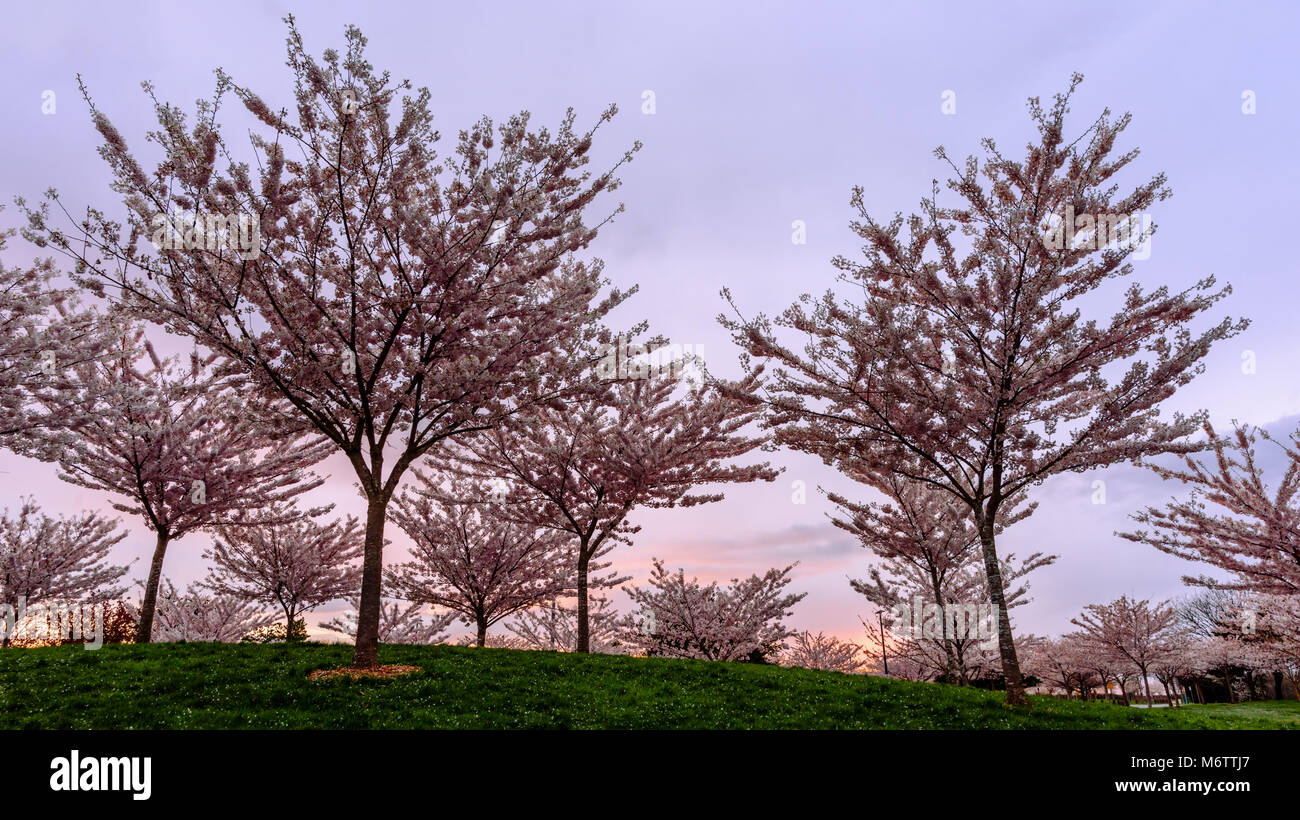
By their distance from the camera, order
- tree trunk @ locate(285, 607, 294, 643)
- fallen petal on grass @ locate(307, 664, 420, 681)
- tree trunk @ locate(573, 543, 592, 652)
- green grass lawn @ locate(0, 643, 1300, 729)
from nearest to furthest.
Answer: green grass lawn @ locate(0, 643, 1300, 729)
fallen petal on grass @ locate(307, 664, 420, 681)
tree trunk @ locate(573, 543, 592, 652)
tree trunk @ locate(285, 607, 294, 643)

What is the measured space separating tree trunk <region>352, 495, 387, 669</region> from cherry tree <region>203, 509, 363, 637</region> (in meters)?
14.9

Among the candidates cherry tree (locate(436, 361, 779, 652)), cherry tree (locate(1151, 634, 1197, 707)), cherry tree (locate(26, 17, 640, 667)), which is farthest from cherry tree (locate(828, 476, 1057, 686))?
cherry tree (locate(1151, 634, 1197, 707))

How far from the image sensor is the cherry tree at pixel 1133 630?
1304 inches

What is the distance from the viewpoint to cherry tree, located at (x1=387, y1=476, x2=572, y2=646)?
74.3ft

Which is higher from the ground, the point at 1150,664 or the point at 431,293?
the point at 431,293

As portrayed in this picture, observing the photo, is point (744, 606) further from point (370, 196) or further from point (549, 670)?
point (370, 196)

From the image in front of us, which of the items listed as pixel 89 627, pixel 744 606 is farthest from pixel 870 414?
pixel 89 627

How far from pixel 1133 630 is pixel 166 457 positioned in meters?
43.3

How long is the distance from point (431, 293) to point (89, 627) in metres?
24.5

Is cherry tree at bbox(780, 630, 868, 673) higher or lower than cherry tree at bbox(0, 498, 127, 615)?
lower

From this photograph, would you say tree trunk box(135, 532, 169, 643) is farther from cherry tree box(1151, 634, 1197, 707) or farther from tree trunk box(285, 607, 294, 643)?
cherry tree box(1151, 634, 1197, 707)

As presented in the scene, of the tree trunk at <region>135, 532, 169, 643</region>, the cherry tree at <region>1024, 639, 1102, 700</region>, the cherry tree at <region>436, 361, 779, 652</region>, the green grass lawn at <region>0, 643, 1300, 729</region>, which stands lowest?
the cherry tree at <region>1024, 639, 1102, 700</region>

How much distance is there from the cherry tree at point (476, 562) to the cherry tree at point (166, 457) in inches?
195

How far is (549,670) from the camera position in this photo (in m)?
12.5
